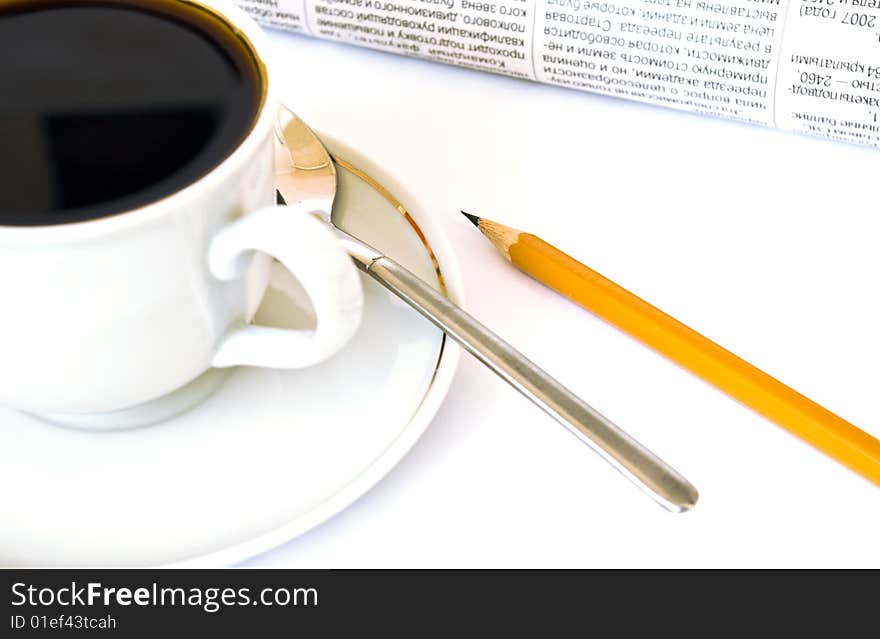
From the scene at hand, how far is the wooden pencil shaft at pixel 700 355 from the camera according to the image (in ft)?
1.18

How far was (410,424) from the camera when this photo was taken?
0.36 metres

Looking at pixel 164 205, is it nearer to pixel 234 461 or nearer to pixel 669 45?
pixel 234 461

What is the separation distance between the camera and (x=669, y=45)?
49 cm

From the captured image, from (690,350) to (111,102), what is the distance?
220 millimetres

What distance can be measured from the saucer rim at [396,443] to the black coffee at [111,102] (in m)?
0.11

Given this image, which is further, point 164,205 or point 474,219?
point 474,219

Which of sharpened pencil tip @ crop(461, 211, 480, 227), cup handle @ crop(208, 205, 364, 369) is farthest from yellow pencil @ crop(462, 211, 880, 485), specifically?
cup handle @ crop(208, 205, 364, 369)

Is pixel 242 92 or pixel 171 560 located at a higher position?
pixel 242 92

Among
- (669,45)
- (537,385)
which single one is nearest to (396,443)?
(537,385)

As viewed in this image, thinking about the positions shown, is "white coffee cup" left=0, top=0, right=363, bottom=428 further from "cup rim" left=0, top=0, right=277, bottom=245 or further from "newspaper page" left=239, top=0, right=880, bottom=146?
"newspaper page" left=239, top=0, right=880, bottom=146

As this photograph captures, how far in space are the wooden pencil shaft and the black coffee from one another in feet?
0.47

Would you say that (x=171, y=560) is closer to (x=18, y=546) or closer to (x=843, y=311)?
(x=18, y=546)
